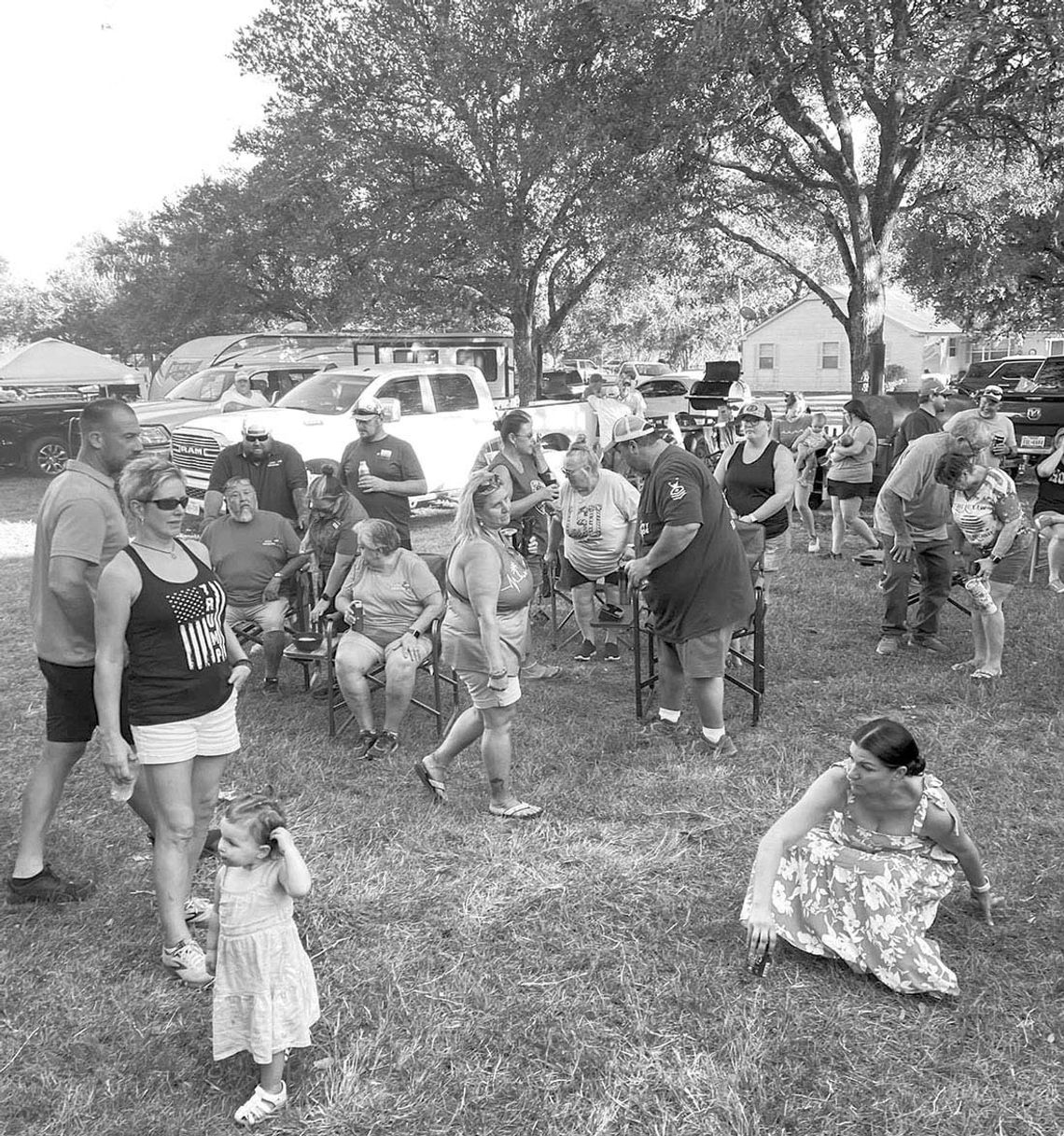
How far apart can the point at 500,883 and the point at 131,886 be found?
4.64 feet

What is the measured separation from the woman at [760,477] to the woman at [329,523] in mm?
2301

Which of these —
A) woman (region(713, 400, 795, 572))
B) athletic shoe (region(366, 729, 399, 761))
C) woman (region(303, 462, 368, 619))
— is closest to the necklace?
athletic shoe (region(366, 729, 399, 761))

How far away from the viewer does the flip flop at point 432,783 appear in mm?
4512

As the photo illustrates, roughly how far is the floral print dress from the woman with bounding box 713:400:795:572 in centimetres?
314

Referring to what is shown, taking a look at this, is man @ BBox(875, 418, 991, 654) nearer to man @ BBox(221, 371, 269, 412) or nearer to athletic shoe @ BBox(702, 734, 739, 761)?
Answer: athletic shoe @ BBox(702, 734, 739, 761)

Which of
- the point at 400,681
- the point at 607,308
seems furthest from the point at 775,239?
the point at 400,681

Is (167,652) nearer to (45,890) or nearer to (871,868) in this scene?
(45,890)

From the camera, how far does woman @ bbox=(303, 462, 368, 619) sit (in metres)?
5.94

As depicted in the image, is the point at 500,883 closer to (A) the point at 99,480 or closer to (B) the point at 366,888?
(B) the point at 366,888

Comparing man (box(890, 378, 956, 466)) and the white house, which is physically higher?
the white house

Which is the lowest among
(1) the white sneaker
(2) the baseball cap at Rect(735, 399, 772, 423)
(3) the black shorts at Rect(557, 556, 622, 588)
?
(1) the white sneaker

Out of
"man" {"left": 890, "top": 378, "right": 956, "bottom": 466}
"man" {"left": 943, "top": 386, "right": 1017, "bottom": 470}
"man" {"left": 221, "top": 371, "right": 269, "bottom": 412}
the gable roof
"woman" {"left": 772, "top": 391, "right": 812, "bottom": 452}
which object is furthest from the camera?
the gable roof

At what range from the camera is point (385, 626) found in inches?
210

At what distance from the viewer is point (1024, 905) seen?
3.59 metres
